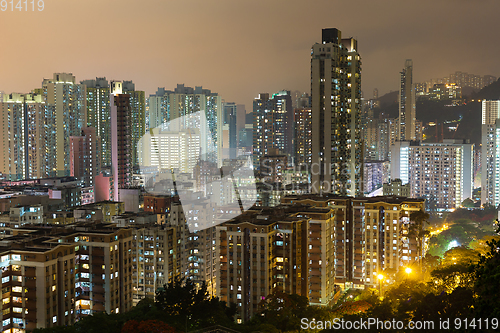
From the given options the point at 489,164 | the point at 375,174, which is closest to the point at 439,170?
the point at 489,164

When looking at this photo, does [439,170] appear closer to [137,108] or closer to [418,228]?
[418,228]

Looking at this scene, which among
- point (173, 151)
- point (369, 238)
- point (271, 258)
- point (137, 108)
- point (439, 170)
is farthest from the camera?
point (137, 108)

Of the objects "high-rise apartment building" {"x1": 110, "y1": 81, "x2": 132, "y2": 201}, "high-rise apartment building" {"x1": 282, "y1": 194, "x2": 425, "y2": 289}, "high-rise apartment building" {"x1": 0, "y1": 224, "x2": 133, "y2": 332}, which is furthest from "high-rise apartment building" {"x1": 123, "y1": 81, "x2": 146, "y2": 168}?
"high-rise apartment building" {"x1": 0, "y1": 224, "x2": 133, "y2": 332}

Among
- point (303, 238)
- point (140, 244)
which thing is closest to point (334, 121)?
point (303, 238)

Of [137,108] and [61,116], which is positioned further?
[137,108]

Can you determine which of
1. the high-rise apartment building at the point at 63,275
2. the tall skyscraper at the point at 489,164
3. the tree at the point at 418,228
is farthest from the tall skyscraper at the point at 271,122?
the high-rise apartment building at the point at 63,275

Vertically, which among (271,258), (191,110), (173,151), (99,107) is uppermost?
(99,107)

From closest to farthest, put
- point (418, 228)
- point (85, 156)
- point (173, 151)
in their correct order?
point (418, 228) < point (173, 151) < point (85, 156)
